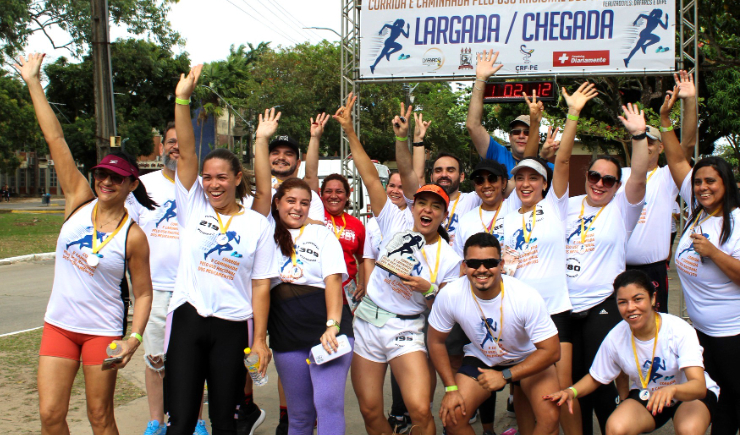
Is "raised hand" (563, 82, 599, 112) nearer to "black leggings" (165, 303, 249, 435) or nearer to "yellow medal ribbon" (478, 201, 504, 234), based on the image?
"yellow medal ribbon" (478, 201, 504, 234)

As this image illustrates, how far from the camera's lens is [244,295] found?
12.6 feet

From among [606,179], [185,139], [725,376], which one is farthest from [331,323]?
[725,376]

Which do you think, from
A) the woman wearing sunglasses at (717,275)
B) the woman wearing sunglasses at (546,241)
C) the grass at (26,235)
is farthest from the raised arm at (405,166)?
the grass at (26,235)

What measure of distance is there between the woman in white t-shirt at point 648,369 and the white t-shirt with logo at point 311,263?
152 centimetres

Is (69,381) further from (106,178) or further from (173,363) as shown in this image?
(106,178)

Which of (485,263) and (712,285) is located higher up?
(485,263)

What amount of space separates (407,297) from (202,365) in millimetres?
1382

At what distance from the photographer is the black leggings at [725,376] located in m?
4.03

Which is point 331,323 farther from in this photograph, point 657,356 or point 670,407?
point 670,407

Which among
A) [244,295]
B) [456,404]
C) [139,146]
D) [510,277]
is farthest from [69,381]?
[139,146]

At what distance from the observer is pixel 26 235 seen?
70.7ft

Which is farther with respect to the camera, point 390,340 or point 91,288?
point 390,340

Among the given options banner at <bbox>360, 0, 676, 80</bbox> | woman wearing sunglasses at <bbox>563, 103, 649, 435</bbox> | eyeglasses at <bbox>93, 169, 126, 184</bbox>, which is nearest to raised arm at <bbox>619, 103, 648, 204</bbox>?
woman wearing sunglasses at <bbox>563, 103, 649, 435</bbox>

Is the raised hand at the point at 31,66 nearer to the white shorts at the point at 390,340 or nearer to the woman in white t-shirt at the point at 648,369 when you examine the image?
the white shorts at the point at 390,340
